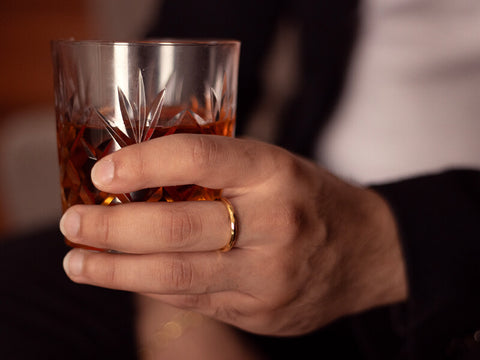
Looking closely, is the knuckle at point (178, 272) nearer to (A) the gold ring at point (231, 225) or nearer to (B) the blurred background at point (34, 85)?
(A) the gold ring at point (231, 225)

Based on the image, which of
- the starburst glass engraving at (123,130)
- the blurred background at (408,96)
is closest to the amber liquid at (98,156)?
the starburst glass engraving at (123,130)

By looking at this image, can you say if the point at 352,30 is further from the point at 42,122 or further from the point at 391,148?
the point at 42,122

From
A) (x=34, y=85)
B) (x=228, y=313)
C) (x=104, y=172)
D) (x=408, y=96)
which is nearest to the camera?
(x=104, y=172)

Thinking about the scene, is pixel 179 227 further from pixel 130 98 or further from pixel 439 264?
pixel 439 264

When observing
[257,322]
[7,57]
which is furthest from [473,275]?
[7,57]

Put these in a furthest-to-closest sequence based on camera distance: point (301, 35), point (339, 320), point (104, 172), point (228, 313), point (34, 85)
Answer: point (34, 85)
point (301, 35)
point (339, 320)
point (228, 313)
point (104, 172)

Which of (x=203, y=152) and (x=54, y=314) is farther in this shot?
(x=54, y=314)

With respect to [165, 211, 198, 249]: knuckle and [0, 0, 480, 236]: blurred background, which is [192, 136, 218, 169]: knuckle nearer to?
[165, 211, 198, 249]: knuckle

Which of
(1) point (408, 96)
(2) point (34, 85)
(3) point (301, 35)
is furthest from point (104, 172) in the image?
(2) point (34, 85)
